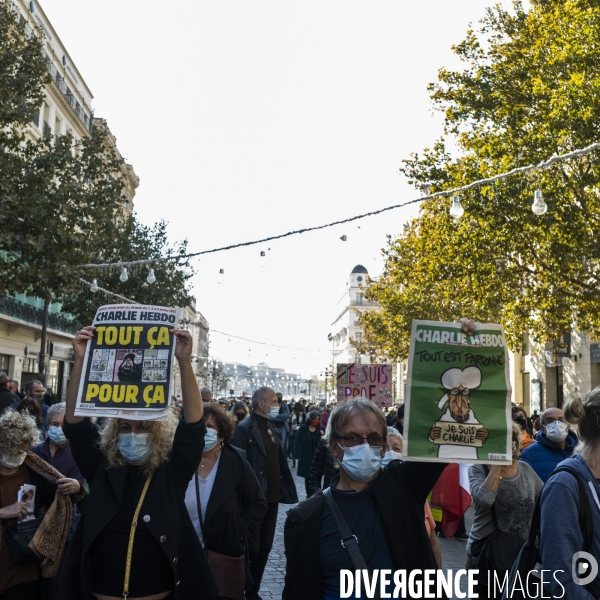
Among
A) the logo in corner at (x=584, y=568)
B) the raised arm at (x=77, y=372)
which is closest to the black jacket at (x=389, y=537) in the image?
the logo in corner at (x=584, y=568)

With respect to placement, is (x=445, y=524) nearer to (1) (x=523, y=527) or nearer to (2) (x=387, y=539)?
(1) (x=523, y=527)

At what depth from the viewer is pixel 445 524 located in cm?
981

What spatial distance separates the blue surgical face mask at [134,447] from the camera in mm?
4480

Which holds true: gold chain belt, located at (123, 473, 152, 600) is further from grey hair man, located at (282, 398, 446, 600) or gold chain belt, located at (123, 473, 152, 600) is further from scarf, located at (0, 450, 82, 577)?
scarf, located at (0, 450, 82, 577)

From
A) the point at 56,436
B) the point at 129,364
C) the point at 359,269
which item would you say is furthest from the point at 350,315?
the point at 129,364

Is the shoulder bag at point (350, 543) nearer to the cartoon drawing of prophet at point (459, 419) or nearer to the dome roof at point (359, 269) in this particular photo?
the cartoon drawing of prophet at point (459, 419)

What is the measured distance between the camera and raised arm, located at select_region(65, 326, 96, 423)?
4551 mm

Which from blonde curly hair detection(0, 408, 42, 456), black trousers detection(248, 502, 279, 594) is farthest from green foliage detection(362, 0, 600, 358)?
blonde curly hair detection(0, 408, 42, 456)

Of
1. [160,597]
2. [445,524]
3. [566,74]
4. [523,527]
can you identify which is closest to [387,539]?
[160,597]

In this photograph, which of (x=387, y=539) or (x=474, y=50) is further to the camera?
(x=474, y=50)

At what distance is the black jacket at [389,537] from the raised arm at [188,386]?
3.21 ft

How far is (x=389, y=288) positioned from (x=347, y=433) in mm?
44031

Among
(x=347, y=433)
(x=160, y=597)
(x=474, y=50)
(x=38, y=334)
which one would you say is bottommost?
(x=160, y=597)

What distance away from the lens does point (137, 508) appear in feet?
14.1
